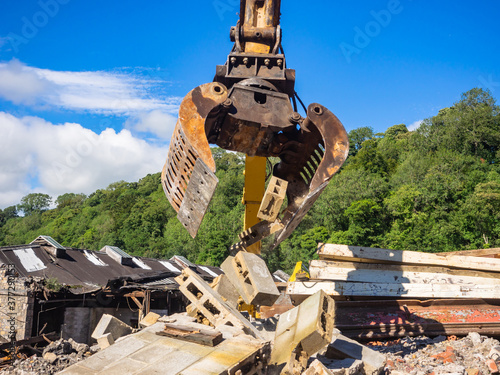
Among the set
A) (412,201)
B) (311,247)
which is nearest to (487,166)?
(412,201)

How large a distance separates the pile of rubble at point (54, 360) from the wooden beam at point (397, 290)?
393 centimetres

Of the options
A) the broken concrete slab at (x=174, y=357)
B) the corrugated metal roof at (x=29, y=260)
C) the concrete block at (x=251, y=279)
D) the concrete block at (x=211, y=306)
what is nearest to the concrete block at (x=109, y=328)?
the concrete block at (x=211, y=306)

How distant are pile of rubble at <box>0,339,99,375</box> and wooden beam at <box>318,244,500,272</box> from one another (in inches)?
179

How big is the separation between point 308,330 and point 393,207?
32.6 m

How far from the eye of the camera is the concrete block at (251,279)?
5.87 meters

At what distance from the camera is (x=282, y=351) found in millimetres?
5359

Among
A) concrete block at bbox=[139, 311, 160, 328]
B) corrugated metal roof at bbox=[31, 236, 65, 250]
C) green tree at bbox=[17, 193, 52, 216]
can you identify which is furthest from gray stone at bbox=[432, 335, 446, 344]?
green tree at bbox=[17, 193, 52, 216]

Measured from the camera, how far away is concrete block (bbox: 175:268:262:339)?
5.33 meters

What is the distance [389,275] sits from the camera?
7754 mm

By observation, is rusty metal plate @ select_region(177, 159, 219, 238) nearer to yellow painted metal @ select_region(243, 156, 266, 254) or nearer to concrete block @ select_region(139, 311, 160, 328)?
concrete block @ select_region(139, 311, 160, 328)

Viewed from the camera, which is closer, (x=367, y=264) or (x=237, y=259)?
(x=237, y=259)

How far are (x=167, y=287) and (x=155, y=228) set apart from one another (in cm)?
4074

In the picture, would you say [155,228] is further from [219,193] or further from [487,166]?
[487,166]

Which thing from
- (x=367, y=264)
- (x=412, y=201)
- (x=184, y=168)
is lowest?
(x=367, y=264)
